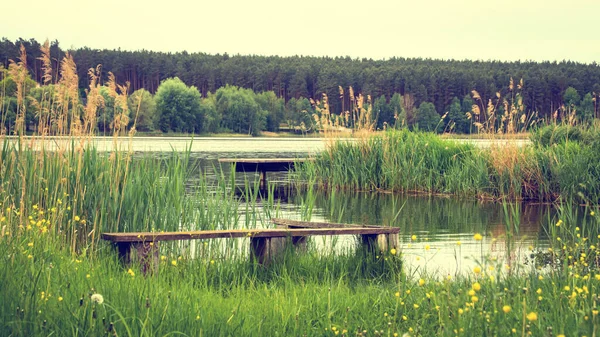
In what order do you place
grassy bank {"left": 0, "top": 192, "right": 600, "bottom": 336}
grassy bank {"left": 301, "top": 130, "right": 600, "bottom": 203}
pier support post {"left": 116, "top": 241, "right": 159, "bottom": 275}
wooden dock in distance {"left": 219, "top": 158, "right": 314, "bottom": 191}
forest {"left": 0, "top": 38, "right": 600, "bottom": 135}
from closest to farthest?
grassy bank {"left": 0, "top": 192, "right": 600, "bottom": 336}, pier support post {"left": 116, "top": 241, "right": 159, "bottom": 275}, grassy bank {"left": 301, "top": 130, "right": 600, "bottom": 203}, wooden dock in distance {"left": 219, "top": 158, "right": 314, "bottom": 191}, forest {"left": 0, "top": 38, "right": 600, "bottom": 135}

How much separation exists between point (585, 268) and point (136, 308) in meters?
4.23

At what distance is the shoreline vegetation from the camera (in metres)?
4.67

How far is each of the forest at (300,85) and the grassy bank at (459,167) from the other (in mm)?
59658

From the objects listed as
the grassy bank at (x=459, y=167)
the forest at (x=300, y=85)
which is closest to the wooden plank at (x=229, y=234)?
the grassy bank at (x=459, y=167)

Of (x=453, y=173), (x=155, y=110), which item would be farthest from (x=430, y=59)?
(x=453, y=173)

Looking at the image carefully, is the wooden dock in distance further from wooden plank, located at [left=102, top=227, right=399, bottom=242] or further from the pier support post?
the pier support post

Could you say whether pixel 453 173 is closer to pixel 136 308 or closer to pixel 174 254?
pixel 174 254

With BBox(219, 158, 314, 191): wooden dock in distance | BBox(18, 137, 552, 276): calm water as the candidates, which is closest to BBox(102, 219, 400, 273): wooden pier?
BBox(18, 137, 552, 276): calm water

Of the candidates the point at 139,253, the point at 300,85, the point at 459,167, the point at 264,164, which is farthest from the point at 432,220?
the point at 300,85

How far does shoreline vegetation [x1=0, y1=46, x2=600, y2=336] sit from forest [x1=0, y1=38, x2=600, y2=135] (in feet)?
231

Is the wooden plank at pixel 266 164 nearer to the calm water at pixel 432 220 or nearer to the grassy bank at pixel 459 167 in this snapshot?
the grassy bank at pixel 459 167

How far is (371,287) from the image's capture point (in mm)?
6715

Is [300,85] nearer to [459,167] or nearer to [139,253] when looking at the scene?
[459,167]

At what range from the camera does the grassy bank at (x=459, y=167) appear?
53.7 ft
